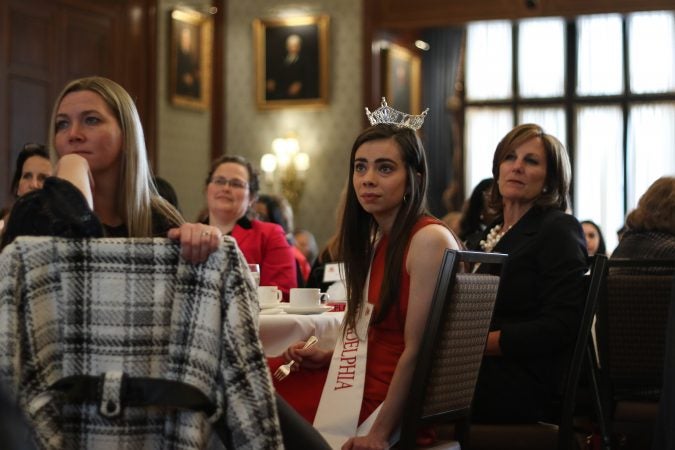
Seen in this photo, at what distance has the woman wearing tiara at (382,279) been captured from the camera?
2.76 meters

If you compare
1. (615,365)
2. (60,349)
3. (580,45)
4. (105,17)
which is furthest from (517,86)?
(60,349)

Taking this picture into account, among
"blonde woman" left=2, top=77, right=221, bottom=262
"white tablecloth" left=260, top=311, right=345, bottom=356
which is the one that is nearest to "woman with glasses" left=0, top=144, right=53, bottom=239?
"white tablecloth" left=260, top=311, right=345, bottom=356

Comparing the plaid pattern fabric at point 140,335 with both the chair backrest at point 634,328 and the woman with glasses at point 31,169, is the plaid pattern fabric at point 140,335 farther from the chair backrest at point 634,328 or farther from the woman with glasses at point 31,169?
the woman with glasses at point 31,169

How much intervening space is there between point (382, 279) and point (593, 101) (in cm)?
1144

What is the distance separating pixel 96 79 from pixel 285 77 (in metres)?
9.62

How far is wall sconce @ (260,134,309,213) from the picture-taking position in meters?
11.7

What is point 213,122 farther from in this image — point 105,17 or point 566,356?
point 566,356

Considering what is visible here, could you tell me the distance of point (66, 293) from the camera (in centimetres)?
189

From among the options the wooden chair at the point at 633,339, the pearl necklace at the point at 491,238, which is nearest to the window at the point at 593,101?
the pearl necklace at the point at 491,238

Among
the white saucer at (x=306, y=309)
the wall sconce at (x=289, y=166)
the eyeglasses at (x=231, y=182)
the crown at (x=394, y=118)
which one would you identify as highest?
the wall sconce at (x=289, y=166)

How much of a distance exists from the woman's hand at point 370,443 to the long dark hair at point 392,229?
0.33 meters

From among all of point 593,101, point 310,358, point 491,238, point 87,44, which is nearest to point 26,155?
point 491,238

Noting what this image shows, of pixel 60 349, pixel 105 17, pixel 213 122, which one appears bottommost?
pixel 60 349

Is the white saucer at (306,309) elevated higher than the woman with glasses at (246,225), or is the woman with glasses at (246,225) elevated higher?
the woman with glasses at (246,225)
